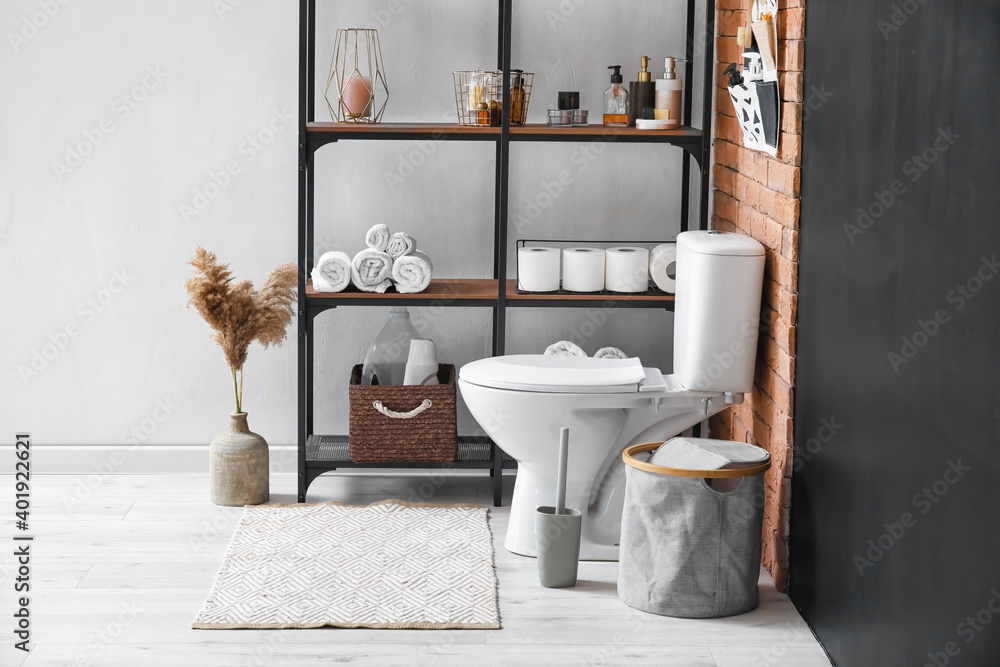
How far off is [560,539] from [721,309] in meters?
0.69

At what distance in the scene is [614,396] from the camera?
8.65ft

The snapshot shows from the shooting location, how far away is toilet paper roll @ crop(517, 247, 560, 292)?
2.99 m

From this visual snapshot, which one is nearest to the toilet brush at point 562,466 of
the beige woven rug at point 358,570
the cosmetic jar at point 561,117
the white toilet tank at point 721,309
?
the beige woven rug at point 358,570

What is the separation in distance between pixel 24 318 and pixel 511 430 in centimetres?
170

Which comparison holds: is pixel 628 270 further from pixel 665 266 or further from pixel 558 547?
pixel 558 547

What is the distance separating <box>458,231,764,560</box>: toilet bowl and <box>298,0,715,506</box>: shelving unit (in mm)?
284

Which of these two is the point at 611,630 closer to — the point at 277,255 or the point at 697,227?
the point at 697,227

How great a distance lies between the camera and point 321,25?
3.18m

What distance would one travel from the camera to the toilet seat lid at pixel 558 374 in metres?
2.62

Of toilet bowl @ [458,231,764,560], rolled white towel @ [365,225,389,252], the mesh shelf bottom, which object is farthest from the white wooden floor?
rolled white towel @ [365,225,389,252]

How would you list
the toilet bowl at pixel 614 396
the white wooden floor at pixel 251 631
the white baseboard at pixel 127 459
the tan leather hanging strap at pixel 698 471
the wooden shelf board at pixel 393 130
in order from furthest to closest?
the white baseboard at pixel 127 459 → the wooden shelf board at pixel 393 130 → the toilet bowl at pixel 614 396 → the tan leather hanging strap at pixel 698 471 → the white wooden floor at pixel 251 631

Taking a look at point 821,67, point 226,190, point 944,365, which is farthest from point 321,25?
point 944,365

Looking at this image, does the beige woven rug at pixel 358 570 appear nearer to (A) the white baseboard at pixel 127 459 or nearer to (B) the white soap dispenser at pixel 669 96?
(A) the white baseboard at pixel 127 459

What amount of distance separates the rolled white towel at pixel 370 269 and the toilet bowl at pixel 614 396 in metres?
0.42
